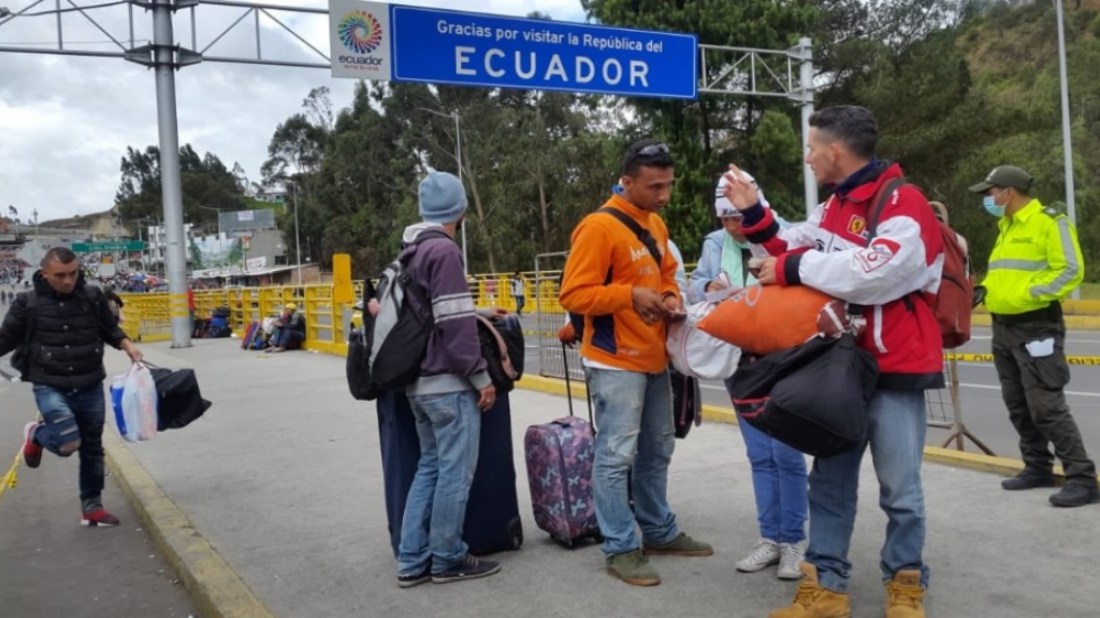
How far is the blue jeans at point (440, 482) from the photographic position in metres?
4.02

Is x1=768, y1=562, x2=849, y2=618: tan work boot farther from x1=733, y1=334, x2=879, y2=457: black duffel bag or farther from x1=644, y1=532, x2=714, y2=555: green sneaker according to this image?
x1=644, y1=532, x2=714, y2=555: green sneaker

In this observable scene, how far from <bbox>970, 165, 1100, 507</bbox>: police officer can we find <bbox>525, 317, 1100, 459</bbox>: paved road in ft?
6.06

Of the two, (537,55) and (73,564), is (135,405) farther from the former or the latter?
(537,55)

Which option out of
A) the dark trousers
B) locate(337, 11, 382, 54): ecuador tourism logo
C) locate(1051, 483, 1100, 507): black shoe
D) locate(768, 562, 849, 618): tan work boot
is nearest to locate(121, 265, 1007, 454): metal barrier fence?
the dark trousers

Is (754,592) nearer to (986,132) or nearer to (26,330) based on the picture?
(26,330)

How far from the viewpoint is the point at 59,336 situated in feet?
18.9

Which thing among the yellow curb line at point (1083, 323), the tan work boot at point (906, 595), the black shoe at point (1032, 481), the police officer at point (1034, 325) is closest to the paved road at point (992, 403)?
the black shoe at point (1032, 481)

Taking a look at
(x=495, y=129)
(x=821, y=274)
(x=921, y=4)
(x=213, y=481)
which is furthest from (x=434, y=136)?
(x=821, y=274)

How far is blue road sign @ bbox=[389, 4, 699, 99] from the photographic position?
600 inches

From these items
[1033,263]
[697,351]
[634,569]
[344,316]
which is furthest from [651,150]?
[344,316]

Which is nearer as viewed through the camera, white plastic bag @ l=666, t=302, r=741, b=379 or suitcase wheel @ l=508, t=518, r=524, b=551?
white plastic bag @ l=666, t=302, r=741, b=379

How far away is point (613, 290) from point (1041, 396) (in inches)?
104

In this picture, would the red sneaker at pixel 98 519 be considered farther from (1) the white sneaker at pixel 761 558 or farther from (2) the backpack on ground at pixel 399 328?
(1) the white sneaker at pixel 761 558

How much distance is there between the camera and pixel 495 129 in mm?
51938
